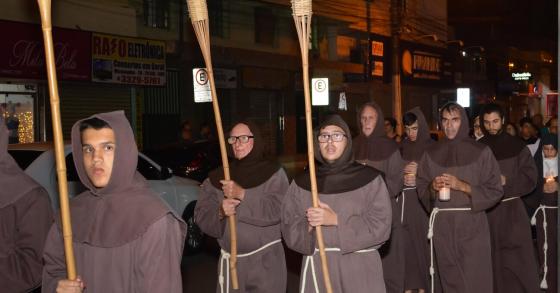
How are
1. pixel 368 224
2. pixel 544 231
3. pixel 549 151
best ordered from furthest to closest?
pixel 544 231, pixel 549 151, pixel 368 224

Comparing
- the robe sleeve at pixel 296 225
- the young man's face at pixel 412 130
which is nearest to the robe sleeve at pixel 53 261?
the robe sleeve at pixel 296 225

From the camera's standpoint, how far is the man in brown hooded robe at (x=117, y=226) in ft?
13.5

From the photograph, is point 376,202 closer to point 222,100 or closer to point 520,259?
point 520,259

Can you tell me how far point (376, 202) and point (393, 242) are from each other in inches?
144

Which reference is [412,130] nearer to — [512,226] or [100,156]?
[512,226]

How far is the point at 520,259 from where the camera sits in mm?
9188

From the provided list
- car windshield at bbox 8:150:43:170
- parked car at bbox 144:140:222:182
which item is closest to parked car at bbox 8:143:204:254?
car windshield at bbox 8:150:43:170

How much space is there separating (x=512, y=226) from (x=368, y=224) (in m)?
3.81

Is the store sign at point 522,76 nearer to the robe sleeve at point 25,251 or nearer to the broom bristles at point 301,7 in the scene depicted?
the broom bristles at point 301,7

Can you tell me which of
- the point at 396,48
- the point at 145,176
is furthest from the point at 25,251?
the point at 396,48

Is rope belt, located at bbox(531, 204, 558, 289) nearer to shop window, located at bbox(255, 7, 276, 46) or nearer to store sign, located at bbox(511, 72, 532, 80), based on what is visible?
shop window, located at bbox(255, 7, 276, 46)

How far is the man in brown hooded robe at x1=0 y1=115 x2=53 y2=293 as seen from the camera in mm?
4555

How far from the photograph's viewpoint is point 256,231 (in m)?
6.93

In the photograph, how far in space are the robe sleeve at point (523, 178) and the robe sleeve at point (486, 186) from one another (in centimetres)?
109
